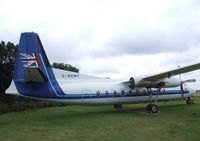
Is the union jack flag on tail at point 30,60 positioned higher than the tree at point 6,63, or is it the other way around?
the tree at point 6,63

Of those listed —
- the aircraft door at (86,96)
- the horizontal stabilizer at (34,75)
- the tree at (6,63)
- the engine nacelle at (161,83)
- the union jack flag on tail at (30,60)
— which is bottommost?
the aircraft door at (86,96)

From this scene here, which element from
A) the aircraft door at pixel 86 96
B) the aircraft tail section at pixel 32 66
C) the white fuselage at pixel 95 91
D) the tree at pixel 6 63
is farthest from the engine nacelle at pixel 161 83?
the tree at pixel 6 63

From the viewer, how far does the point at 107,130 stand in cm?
1442

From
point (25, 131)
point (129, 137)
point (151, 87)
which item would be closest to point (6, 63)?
→ point (151, 87)

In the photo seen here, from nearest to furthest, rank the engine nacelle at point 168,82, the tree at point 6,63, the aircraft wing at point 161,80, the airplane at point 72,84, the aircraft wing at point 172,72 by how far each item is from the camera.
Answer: the airplane at point 72,84 < the aircraft wing at point 172,72 < the aircraft wing at point 161,80 < the engine nacelle at point 168,82 < the tree at point 6,63

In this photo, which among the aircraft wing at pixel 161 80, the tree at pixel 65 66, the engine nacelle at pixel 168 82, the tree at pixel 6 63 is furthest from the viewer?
the tree at pixel 65 66

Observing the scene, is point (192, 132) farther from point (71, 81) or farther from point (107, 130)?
point (71, 81)

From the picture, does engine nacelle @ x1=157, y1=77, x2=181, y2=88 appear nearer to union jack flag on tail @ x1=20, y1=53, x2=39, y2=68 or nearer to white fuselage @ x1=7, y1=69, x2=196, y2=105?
white fuselage @ x1=7, y1=69, x2=196, y2=105

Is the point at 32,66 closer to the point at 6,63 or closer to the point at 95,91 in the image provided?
the point at 95,91

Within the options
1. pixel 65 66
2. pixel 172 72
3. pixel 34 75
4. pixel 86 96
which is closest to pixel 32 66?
pixel 34 75

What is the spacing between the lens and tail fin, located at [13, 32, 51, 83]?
21312mm

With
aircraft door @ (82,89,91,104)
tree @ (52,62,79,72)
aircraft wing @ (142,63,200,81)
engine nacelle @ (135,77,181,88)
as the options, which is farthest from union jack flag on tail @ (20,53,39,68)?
tree @ (52,62,79,72)

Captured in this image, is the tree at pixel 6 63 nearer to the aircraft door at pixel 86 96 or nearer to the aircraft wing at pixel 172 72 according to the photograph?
the aircraft door at pixel 86 96

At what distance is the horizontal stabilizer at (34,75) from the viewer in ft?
65.0
